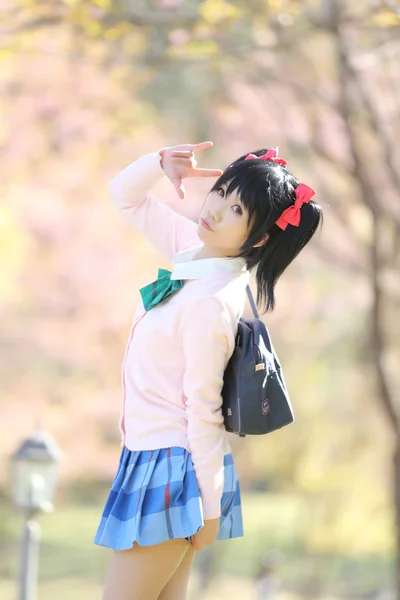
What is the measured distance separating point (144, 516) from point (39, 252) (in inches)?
245

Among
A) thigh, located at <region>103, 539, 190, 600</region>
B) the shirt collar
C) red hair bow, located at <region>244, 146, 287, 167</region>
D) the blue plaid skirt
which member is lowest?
thigh, located at <region>103, 539, 190, 600</region>

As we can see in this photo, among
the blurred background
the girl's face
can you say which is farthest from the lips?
the blurred background

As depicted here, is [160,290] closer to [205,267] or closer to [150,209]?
[205,267]

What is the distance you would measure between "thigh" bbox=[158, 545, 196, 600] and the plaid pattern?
1.41ft

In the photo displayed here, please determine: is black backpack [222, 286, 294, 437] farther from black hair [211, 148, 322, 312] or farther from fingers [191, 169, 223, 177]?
fingers [191, 169, 223, 177]

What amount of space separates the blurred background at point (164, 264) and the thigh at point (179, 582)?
3.89 m

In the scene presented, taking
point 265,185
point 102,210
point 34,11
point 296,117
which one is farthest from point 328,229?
point 265,185

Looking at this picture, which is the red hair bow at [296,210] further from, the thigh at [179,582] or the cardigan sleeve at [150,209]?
the thigh at [179,582]

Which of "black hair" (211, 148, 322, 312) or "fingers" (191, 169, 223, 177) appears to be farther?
"fingers" (191, 169, 223, 177)

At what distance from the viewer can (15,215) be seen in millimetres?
7355

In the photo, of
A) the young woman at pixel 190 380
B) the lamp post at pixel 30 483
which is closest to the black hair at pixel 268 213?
the young woman at pixel 190 380

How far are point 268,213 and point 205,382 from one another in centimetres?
31

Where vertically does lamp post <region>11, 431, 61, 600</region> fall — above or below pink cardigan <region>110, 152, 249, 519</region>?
below

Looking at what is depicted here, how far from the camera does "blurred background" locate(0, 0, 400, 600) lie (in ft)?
20.9
